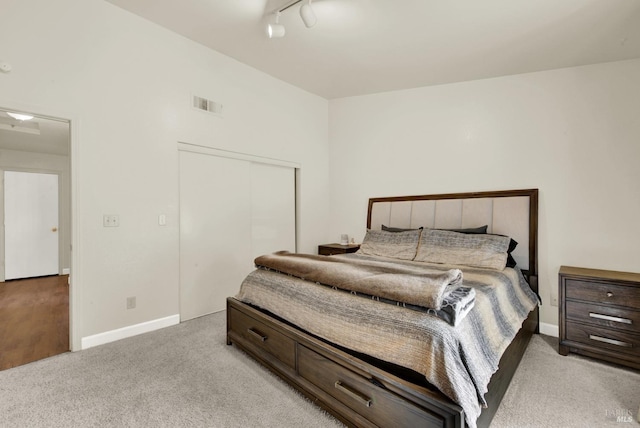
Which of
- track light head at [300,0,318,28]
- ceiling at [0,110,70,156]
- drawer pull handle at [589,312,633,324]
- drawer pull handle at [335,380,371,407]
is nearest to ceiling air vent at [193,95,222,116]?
track light head at [300,0,318,28]

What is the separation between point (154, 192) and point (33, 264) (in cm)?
456

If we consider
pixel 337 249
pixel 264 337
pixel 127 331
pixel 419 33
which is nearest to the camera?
pixel 264 337

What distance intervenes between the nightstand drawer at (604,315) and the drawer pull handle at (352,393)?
1987mm

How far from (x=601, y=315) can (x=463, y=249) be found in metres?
1.04

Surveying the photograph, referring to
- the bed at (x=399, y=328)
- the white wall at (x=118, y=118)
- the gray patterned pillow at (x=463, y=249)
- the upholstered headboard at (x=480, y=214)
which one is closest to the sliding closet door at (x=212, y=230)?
the white wall at (x=118, y=118)

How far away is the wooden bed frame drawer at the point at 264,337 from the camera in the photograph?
1.91 m

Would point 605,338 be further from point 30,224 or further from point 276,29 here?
point 30,224

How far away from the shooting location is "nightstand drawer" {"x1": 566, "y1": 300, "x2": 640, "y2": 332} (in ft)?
6.97

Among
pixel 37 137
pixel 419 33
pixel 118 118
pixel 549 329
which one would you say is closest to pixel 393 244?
pixel 549 329

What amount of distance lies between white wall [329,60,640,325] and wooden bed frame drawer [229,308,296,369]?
2502 millimetres

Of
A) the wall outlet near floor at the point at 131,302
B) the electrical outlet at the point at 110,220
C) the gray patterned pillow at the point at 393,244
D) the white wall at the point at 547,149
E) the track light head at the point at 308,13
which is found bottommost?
the wall outlet near floor at the point at 131,302

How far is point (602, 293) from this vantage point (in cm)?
223

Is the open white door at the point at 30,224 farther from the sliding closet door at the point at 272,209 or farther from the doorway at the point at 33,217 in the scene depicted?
the sliding closet door at the point at 272,209

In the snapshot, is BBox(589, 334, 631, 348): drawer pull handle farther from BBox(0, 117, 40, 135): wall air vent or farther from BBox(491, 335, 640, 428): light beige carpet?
BBox(0, 117, 40, 135): wall air vent
